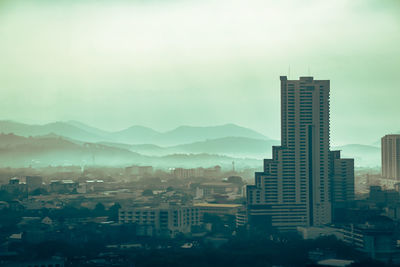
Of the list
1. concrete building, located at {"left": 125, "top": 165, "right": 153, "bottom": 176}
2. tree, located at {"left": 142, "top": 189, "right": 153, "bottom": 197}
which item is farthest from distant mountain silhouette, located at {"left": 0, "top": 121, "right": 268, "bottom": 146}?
tree, located at {"left": 142, "top": 189, "right": 153, "bottom": 197}

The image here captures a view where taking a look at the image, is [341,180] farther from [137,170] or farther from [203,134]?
[203,134]

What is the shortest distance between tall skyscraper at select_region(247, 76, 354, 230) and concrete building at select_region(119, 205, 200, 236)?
1.49 metres

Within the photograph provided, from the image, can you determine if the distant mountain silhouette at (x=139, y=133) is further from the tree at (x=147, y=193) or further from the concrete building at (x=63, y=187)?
the tree at (x=147, y=193)

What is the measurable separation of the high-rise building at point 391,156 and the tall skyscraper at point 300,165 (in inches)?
571

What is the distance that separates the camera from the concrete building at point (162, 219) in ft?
60.9

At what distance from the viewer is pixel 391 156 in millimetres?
35938

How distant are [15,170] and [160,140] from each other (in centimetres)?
5716

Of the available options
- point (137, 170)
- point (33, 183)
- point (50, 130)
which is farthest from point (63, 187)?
point (50, 130)

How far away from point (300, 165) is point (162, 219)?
11.8ft

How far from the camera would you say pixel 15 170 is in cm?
4203

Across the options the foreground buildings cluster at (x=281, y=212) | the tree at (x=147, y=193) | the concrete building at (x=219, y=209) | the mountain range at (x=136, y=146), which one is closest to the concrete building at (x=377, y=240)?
the foreground buildings cluster at (x=281, y=212)

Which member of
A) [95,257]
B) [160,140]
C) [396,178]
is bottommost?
[95,257]

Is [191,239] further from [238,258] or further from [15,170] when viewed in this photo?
[15,170]

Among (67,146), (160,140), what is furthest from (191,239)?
(160,140)
